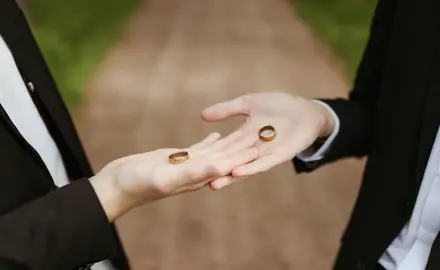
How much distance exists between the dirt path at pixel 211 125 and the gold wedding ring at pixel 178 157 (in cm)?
99

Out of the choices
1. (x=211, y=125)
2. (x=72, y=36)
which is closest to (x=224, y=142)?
(x=211, y=125)

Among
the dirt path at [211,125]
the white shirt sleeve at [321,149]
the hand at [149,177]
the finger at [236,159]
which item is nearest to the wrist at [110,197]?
the hand at [149,177]

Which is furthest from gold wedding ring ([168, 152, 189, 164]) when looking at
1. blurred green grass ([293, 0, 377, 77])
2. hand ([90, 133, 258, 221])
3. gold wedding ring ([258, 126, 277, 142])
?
blurred green grass ([293, 0, 377, 77])

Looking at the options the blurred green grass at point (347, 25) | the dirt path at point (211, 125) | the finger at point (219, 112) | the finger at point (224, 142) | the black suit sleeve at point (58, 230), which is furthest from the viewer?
the blurred green grass at point (347, 25)

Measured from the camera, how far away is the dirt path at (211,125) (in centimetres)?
171

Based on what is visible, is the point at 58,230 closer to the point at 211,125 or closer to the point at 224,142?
the point at 224,142

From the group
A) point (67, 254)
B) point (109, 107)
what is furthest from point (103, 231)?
point (109, 107)

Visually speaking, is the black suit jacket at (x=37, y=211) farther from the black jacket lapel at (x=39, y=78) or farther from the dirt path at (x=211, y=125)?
the dirt path at (x=211, y=125)

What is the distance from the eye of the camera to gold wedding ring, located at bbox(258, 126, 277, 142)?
2.61ft

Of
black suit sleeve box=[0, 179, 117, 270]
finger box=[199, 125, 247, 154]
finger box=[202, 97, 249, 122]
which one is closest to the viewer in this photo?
black suit sleeve box=[0, 179, 117, 270]

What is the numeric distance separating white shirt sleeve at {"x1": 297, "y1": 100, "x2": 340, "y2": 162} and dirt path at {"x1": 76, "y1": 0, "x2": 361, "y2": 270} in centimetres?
83

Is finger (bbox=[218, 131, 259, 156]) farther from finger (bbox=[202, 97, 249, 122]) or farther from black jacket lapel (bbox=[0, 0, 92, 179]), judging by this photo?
black jacket lapel (bbox=[0, 0, 92, 179])

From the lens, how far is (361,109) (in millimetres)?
880

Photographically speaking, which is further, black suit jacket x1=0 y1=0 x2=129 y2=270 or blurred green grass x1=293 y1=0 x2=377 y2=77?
blurred green grass x1=293 y1=0 x2=377 y2=77
